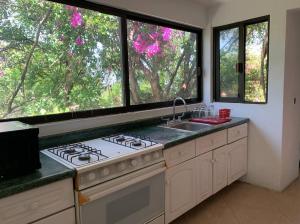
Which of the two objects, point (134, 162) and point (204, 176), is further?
point (204, 176)

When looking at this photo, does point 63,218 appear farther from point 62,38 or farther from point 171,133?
point 62,38

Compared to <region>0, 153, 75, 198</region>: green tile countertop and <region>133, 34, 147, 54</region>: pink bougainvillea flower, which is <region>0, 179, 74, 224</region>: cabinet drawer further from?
<region>133, 34, 147, 54</region>: pink bougainvillea flower

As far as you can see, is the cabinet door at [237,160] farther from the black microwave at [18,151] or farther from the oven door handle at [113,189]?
the black microwave at [18,151]

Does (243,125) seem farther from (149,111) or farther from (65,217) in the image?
(65,217)

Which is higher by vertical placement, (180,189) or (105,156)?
(105,156)

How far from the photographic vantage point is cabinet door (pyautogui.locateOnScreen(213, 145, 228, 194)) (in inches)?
96.8

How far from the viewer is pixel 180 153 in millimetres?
2023

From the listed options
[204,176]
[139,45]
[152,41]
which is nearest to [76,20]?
[139,45]

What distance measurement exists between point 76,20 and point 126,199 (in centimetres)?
154

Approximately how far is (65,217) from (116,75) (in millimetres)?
1428

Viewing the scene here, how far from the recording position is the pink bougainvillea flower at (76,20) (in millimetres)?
2060

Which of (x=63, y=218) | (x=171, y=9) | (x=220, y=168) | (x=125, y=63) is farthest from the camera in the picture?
(x=171, y=9)

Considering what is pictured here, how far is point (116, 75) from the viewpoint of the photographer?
2.39 m

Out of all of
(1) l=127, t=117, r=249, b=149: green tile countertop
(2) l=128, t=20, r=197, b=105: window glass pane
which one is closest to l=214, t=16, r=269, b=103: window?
(2) l=128, t=20, r=197, b=105: window glass pane
